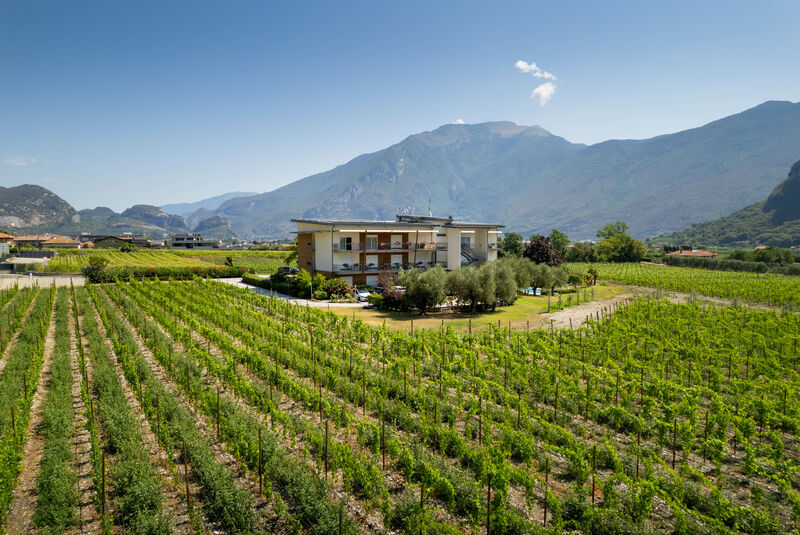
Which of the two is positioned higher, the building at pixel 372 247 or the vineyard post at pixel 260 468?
the building at pixel 372 247

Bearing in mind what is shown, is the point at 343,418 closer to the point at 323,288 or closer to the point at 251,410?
the point at 251,410

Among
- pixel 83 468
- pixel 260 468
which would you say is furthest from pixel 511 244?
pixel 83 468

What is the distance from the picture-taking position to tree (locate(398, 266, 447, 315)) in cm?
2792

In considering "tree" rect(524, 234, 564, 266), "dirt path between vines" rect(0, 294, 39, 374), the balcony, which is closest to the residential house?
the balcony

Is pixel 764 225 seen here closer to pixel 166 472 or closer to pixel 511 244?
pixel 511 244

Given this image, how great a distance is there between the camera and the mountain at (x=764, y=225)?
153 metres

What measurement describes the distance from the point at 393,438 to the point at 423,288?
1827cm

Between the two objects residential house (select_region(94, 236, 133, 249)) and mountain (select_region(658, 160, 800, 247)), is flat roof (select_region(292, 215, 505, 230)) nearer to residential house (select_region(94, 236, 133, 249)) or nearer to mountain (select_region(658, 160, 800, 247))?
residential house (select_region(94, 236, 133, 249))

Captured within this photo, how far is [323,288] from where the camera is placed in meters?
34.5

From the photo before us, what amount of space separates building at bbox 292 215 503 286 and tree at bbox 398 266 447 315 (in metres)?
10.6

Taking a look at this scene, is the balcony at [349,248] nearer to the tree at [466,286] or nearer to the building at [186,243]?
the tree at [466,286]

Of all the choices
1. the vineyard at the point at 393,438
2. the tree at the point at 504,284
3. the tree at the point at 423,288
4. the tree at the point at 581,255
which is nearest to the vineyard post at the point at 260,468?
the vineyard at the point at 393,438

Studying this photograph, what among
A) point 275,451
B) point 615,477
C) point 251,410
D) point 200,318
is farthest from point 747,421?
point 200,318

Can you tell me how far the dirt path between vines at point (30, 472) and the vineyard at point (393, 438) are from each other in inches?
1.6
